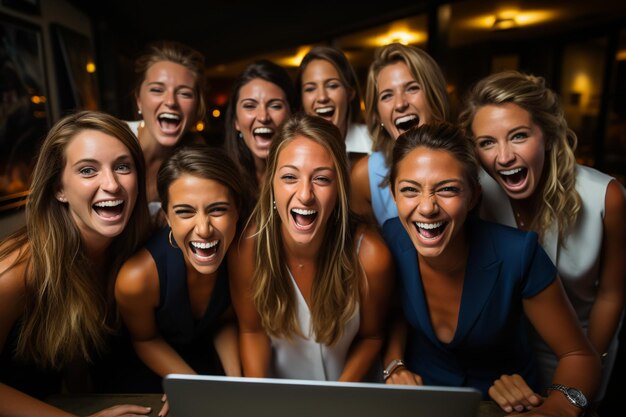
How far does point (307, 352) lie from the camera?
1.61 meters

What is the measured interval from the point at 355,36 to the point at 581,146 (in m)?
2.89

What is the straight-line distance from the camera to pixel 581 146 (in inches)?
181

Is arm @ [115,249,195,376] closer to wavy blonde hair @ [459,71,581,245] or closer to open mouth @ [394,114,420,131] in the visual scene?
open mouth @ [394,114,420,131]

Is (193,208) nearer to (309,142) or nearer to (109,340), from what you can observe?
(309,142)

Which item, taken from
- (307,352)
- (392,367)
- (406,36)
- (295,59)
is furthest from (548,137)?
(295,59)

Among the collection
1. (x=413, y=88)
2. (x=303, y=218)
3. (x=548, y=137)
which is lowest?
(x=303, y=218)

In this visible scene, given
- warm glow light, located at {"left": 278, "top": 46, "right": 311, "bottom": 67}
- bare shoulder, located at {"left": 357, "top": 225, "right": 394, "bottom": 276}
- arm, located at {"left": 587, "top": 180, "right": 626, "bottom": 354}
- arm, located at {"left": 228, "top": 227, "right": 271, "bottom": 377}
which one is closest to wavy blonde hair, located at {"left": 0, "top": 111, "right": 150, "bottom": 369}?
arm, located at {"left": 228, "top": 227, "right": 271, "bottom": 377}

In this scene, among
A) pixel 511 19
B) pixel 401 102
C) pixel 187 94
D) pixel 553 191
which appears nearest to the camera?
pixel 553 191

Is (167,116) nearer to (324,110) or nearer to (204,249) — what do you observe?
(324,110)

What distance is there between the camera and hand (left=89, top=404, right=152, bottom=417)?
1.23m

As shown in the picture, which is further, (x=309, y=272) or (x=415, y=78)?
(x=415, y=78)

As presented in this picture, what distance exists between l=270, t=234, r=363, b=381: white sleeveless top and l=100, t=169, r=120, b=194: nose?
654 millimetres

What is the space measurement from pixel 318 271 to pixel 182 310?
0.50 metres

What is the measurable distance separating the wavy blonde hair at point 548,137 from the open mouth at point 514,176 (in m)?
0.11
